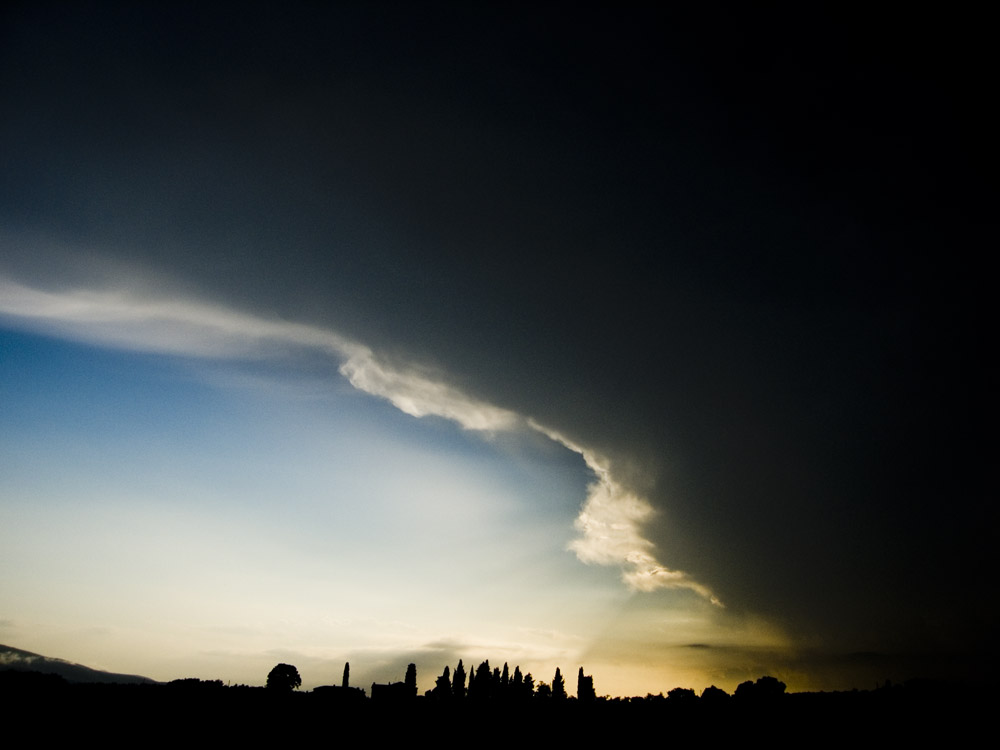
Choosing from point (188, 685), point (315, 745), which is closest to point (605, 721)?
point (315, 745)

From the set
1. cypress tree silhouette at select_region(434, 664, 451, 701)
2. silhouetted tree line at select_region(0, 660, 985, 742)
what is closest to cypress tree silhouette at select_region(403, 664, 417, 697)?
cypress tree silhouette at select_region(434, 664, 451, 701)

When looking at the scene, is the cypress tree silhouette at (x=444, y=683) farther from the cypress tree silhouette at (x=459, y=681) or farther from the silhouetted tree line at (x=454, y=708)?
the silhouetted tree line at (x=454, y=708)

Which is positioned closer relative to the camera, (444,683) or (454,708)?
(454,708)

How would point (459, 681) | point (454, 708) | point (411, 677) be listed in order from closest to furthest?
point (454, 708) < point (411, 677) < point (459, 681)

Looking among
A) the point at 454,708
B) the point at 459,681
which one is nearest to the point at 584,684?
the point at 459,681

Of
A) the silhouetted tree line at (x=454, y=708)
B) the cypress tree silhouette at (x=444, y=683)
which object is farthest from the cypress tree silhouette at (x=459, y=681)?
the silhouetted tree line at (x=454, y=708)

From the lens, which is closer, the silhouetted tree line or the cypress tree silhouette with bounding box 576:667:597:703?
the silhouetted tree line

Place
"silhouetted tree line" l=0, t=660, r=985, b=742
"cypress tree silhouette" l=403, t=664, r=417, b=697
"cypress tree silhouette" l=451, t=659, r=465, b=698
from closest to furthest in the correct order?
"silhouetted tree line" l=0, t=660, r=985, b=742 < "cypress tree silhouette" l=403, t=664, r=417, b=697 < "cypress tree silhouette" l=451, t=659, r=465, b=698

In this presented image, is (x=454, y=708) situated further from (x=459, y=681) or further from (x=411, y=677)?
(x=459, y=681)

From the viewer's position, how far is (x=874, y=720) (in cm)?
7581

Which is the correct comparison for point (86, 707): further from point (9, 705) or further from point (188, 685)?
point (188, 685)

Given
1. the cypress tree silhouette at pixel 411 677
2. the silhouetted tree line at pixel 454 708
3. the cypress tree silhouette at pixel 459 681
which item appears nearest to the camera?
the silhouetted tree line at pixel 454 708

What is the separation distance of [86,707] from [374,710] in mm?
37907

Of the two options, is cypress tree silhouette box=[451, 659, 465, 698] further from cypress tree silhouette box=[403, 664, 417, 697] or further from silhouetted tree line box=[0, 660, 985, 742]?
silhouetted tree line box=[0, 660, 985, 742]
